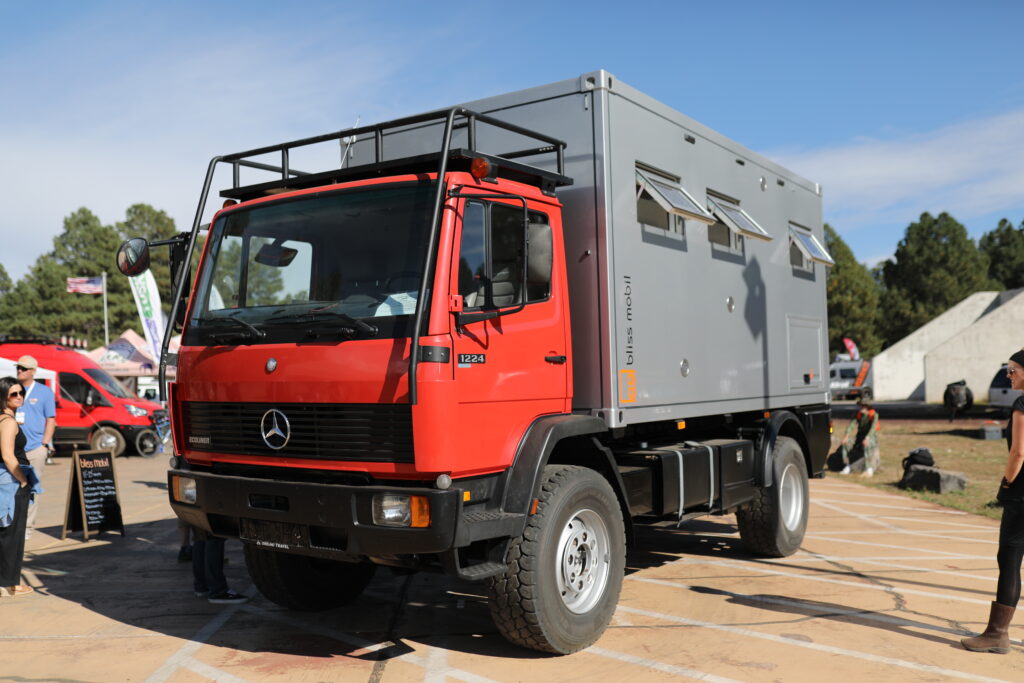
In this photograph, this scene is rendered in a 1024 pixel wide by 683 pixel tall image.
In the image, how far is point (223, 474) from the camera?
530 centimetres

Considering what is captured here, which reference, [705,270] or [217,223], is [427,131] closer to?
[217,223]

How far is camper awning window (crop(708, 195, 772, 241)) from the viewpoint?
288 inches

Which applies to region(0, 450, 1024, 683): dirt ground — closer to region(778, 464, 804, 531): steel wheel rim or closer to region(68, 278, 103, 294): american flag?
region(778, 464, 804, 531): steel wheel rim

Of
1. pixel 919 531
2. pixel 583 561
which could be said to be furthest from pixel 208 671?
pixel 919 531

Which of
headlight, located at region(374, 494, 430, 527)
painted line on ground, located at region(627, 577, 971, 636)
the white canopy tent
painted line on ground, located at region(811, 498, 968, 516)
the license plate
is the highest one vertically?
the white canopy tent

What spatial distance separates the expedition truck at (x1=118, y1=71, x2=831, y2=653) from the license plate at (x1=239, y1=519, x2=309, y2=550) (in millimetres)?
13

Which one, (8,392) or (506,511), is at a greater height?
(8,392)

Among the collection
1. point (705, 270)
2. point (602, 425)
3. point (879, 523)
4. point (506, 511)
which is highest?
point (705, 270)

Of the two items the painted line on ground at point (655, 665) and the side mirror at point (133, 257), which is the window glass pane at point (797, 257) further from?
the side mirror at point (133, 257)

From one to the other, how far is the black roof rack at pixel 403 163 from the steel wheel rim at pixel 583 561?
85.0 inches

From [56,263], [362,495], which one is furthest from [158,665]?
[56,263]

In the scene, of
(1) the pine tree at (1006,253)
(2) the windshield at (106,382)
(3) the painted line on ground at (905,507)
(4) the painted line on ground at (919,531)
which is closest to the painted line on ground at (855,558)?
(4) the painted line on ground at (919,531)

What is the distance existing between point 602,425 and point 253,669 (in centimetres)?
258

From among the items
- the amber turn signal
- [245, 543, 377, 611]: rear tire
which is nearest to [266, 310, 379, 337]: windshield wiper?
the amber turn signal
